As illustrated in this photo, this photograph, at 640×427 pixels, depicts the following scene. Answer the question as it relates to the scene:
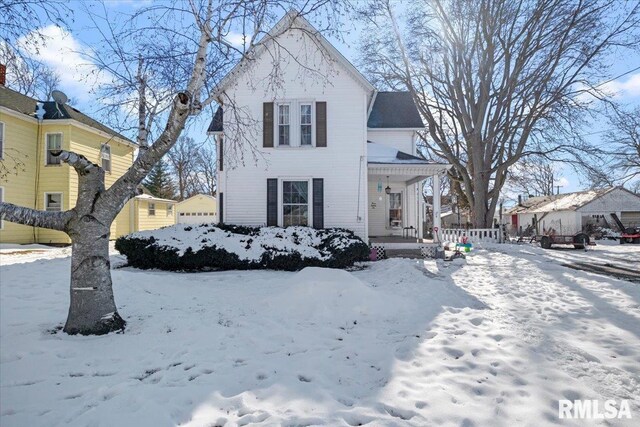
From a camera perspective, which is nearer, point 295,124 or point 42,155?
point 295,124

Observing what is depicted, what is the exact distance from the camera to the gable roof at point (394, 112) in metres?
15.9

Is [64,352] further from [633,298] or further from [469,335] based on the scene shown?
[633,298]

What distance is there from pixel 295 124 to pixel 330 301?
26.9 ft

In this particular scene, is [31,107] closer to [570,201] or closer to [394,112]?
[394,112]

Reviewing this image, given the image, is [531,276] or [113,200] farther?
[531,276]

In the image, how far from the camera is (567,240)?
1722 cm

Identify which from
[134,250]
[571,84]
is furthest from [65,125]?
[571,84]

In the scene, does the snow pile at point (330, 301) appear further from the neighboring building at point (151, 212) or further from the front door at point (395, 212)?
the neighboring building at point (151, 212)

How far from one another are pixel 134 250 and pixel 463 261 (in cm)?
999

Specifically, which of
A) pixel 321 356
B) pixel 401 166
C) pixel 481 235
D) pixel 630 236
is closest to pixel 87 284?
pixel 321 356

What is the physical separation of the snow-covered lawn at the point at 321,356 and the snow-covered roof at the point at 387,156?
6993 mm

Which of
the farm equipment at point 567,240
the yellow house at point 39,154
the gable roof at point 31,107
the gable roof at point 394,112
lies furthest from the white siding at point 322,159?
the farm equipment at point 567,240

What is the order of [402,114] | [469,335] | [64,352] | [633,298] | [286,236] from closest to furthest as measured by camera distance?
[64,352] < [469,335] < [633,298] < [286,236] < [402,114]

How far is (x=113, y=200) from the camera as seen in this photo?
4.60 m
